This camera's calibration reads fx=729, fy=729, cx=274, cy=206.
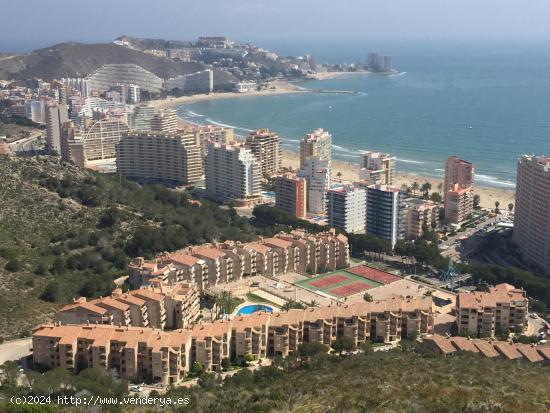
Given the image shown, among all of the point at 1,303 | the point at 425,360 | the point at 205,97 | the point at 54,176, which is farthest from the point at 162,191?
the point at 205,97

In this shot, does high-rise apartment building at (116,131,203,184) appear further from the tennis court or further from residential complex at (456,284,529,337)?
residential complex at (456,284,529,337)

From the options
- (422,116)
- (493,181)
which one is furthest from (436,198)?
(422,116)

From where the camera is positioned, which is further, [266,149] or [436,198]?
[266,149]

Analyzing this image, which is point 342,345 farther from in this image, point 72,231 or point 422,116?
point 422,116

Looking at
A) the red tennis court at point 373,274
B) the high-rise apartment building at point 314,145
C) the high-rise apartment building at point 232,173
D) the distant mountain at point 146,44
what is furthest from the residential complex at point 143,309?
the distant mountain at point 146,44

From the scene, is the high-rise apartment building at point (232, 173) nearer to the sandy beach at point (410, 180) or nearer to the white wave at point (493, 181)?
the sandy beach at point (410, 180)

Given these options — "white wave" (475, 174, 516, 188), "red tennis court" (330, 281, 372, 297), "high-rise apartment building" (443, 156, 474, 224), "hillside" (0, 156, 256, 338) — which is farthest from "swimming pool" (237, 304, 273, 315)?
"white wave" (475, 174, 516, 188)
